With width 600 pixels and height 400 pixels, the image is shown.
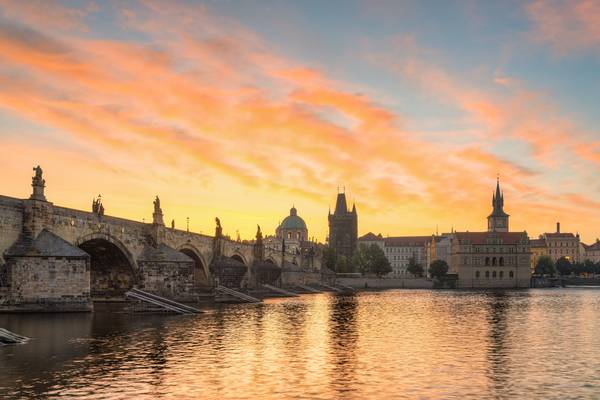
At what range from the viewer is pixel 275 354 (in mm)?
32094

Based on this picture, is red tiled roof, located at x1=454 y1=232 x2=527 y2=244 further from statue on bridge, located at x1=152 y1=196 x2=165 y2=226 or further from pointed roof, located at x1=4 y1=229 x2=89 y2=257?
pointed roof, located at x1=4 y1=229 x2=89 y2=257

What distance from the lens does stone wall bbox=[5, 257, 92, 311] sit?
47594 millimetres

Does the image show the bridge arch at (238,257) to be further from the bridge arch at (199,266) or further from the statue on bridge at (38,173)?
the statue on bridge at (38,173)

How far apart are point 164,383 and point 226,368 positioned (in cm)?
405

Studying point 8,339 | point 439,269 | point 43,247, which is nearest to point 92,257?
point 43,247

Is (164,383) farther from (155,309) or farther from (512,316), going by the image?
(512,316)

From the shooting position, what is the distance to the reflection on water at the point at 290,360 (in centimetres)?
2280

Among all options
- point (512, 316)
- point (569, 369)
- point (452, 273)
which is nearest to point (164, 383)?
point (569, 369)

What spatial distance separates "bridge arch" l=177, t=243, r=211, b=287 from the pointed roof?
32862 mm

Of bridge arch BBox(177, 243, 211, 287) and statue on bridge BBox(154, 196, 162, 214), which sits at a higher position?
statue on bridge BBox(154, 196, 162, 214)

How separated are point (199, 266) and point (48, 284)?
43.2 metres

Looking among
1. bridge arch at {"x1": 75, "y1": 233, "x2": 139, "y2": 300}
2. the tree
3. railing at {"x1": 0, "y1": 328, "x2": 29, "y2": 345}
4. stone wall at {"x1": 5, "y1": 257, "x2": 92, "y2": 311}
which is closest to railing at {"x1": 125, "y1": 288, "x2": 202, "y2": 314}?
stone wall at {"x1": 5, "y1": 257, "x2": 92, "y2": 311}

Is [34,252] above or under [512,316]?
above

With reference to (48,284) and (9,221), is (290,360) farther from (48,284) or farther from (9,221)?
(9,221)
